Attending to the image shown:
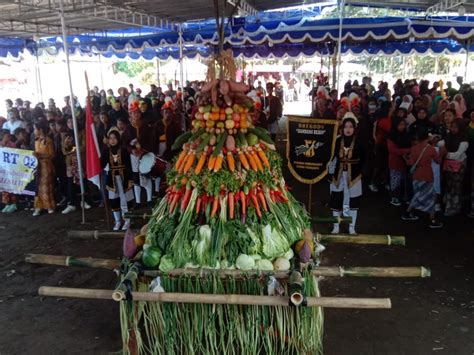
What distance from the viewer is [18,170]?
329 inches

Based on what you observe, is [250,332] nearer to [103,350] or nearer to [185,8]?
[103,350]

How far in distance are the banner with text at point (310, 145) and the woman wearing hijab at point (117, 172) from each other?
2585 millimetres

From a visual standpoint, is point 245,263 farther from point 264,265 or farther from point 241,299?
point 241,299

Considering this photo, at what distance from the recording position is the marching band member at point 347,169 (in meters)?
6.05

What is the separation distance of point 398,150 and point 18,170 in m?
7.26

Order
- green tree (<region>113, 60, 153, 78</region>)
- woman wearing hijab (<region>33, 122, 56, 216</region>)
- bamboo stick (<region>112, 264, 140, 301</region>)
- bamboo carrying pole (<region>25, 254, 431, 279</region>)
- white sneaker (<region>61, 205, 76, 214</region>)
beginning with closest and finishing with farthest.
A: bamboo stick (<region>112, 264, 140, 301</region>)
bamboo carrying pole (<region>25, 254, 431, 279</region>)
woman wearing hijab (<region>33, 122, 56, 216</region>)
white sneaker (<region>61, 205, 76, 214</region>)
green tree (<region>113, 60, 153, 78</region>)

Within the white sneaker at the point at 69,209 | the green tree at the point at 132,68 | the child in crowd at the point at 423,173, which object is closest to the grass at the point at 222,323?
the child in crowd at the point at 423,173

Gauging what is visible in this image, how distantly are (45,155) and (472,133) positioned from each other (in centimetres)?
762

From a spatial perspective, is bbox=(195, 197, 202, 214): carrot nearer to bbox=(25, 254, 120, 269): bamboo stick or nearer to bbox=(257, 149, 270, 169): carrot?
bbox=(257, 149, 270, 169): carrot

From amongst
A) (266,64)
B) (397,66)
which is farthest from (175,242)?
(397,66)

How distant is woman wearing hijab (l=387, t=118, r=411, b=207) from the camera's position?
24.9 ft

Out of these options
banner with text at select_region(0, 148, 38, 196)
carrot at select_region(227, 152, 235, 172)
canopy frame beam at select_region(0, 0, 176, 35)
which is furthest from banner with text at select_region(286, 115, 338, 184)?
canopy frame beam at select_region(0, 0, 176, 35)

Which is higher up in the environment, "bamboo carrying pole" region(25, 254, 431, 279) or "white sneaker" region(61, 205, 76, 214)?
"bamboo carrying pole" region(25, 254, 431, 279)

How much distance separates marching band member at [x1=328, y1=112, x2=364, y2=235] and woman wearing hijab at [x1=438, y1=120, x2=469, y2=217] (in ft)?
6.30
